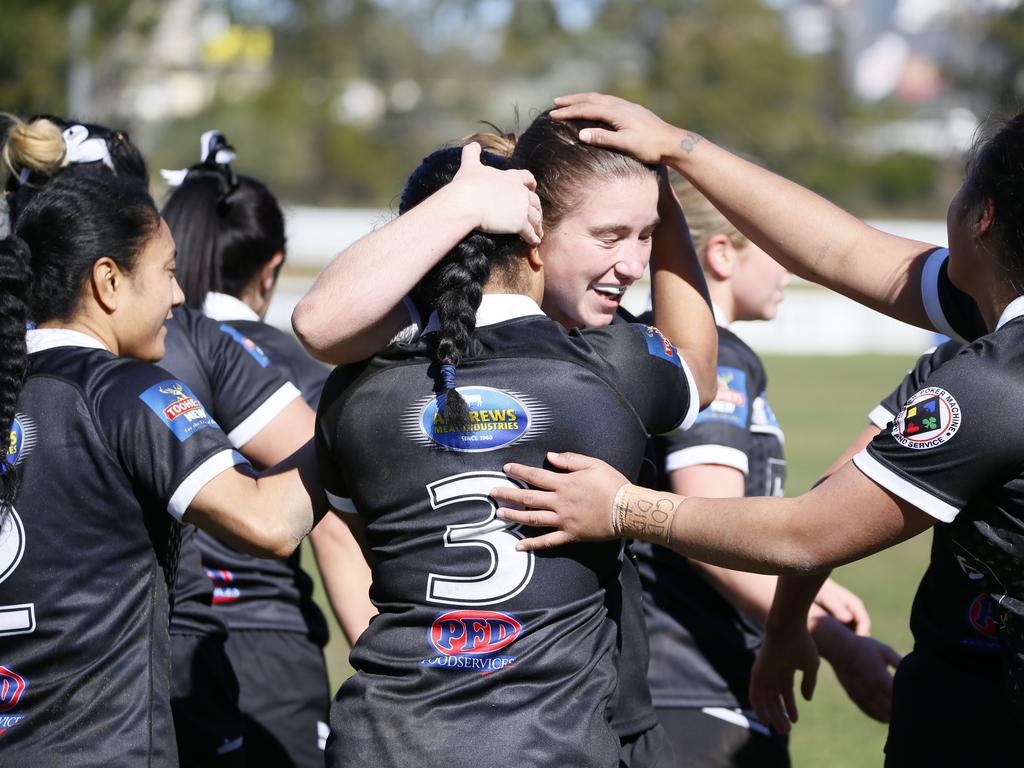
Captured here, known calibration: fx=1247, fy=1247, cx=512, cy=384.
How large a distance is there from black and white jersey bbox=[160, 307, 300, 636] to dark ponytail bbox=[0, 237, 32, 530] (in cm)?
86

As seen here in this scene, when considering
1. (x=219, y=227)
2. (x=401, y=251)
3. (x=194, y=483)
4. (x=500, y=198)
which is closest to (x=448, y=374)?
(x=401, y=251)

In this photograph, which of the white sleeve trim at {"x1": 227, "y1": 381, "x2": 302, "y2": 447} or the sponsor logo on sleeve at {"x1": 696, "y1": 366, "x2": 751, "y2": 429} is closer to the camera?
the sponsor logo on sleeve at {"x1": 696, "y1": 366, "x2": 751, "y2": 429}

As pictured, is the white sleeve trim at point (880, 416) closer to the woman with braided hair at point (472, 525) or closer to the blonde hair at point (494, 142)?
the woman with braided hair at point (472, 525)

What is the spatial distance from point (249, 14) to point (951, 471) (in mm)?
53615

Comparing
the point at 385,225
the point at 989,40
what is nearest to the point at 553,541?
the point at 385,225

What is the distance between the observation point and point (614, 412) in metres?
2.44

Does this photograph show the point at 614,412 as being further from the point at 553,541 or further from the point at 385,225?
the point at 385,225

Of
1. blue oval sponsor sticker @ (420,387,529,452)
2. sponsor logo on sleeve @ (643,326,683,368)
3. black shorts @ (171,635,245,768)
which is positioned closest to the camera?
blue oval sponsor sticker @ (420,387,529,452)

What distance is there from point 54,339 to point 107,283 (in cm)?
17

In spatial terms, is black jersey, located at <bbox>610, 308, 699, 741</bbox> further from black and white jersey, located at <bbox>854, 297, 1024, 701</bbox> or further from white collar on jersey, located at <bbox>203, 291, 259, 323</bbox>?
white collar on jersey, located at <bbox>203, 291, 259, 323</bbox>

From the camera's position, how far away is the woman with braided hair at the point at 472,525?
2345 millimetres

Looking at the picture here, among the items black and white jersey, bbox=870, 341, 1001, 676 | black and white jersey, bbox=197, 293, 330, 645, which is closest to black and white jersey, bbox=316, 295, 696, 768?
black and white jersey, bbox=870, 341, 1001, 676

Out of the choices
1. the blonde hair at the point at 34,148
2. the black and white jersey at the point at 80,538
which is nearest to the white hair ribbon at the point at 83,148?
the blonde hair at the point at 34,148

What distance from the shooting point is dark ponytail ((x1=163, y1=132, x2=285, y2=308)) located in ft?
13.1
